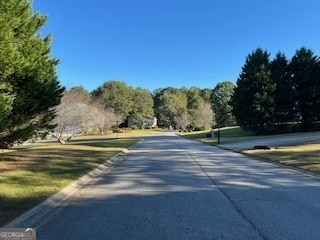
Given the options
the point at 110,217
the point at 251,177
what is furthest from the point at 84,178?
the point at 110,217

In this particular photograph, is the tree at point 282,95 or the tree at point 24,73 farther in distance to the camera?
the tree at point 282,95

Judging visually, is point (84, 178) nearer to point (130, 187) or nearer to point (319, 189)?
point (130, 187)

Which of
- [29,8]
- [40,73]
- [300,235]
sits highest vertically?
[29,8]

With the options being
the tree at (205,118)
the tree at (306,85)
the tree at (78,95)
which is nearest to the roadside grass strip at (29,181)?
the tree at (78,95)

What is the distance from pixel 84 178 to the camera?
1405 centimetres

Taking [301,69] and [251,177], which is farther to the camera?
[301,69]

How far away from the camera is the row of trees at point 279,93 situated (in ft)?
169

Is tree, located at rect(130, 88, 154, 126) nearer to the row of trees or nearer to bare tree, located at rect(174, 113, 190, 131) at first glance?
bare tree, located at rect(174, 113, 190, 131)

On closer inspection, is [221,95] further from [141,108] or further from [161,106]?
[141,108]

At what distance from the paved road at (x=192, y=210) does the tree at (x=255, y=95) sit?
38987 mm

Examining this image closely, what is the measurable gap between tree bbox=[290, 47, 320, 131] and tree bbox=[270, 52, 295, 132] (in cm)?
74

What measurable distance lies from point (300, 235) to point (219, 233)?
3.93 ft

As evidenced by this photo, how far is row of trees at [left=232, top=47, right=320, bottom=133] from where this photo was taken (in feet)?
169

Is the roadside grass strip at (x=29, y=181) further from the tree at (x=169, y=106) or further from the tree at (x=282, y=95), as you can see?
the tree at (x=169, y=106)
